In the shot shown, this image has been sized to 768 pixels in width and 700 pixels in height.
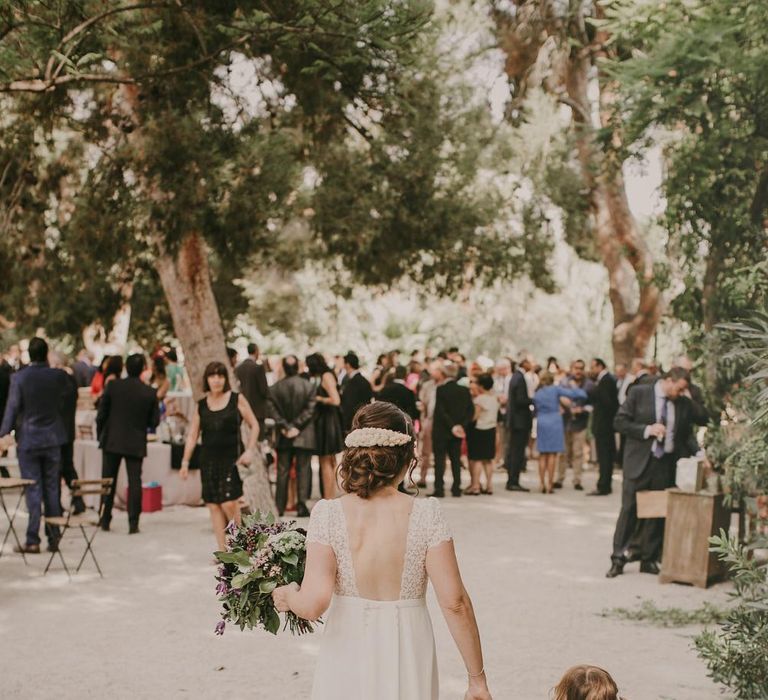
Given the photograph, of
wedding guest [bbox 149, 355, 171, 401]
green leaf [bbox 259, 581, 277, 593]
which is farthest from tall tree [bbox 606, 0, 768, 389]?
wedding guest [bbox 149, 355, 171, 401]

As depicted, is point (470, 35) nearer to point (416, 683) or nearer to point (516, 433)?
point (516, 433)

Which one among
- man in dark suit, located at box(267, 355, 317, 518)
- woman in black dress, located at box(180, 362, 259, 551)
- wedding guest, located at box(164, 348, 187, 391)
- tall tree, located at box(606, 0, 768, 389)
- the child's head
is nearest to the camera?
the child's head

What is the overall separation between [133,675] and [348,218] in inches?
383

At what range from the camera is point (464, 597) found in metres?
3.82

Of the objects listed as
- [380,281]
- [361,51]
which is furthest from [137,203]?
[380,281]

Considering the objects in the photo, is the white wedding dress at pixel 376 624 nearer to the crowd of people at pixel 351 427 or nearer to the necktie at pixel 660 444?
the crowd of people at pixel 351 427

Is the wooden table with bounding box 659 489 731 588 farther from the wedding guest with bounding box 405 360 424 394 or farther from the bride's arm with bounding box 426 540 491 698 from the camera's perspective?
the wedding guest with bounding box 405 360 424 394

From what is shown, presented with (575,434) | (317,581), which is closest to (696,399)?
(575,434)

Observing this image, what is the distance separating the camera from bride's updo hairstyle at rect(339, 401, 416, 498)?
3.84 m

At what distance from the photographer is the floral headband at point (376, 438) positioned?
3824 mm

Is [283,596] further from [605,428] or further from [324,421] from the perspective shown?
[605,428]

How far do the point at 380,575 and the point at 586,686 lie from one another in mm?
771

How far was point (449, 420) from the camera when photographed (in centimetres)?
1636

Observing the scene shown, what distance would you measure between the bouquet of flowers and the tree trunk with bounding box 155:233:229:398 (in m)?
9.95
